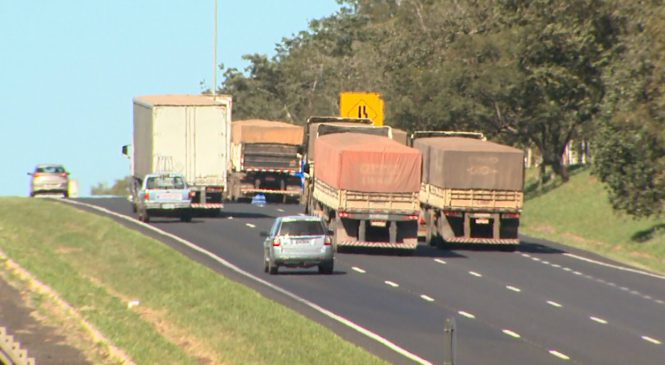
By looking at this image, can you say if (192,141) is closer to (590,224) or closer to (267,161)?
(267,161)

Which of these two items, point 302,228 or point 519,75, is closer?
point 302,228

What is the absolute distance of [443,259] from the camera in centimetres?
4519

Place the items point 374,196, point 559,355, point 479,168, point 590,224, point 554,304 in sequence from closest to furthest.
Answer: point 559,355 → point 554,304 → point 374,196 → point 479,168 → point 590,224

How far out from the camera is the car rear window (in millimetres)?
38719

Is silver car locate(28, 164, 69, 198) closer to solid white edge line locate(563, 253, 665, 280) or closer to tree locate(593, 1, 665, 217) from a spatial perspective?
tree locate(593, 1, 665, 217)

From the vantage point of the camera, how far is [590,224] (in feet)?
208

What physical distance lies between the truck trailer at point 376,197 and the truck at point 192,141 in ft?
33.1

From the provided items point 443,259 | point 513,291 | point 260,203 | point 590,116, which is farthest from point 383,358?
point 590,116

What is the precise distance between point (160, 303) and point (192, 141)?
2162 centimetres

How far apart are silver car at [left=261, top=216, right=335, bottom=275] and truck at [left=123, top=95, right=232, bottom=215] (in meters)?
16.7

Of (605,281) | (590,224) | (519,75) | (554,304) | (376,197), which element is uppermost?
(519,75)

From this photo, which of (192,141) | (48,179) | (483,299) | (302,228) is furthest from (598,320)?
(48,179)

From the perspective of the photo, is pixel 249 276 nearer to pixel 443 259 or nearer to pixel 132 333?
pixel 443 259

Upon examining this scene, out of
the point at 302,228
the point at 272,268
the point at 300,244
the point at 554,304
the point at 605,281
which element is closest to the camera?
the point at 554,304
